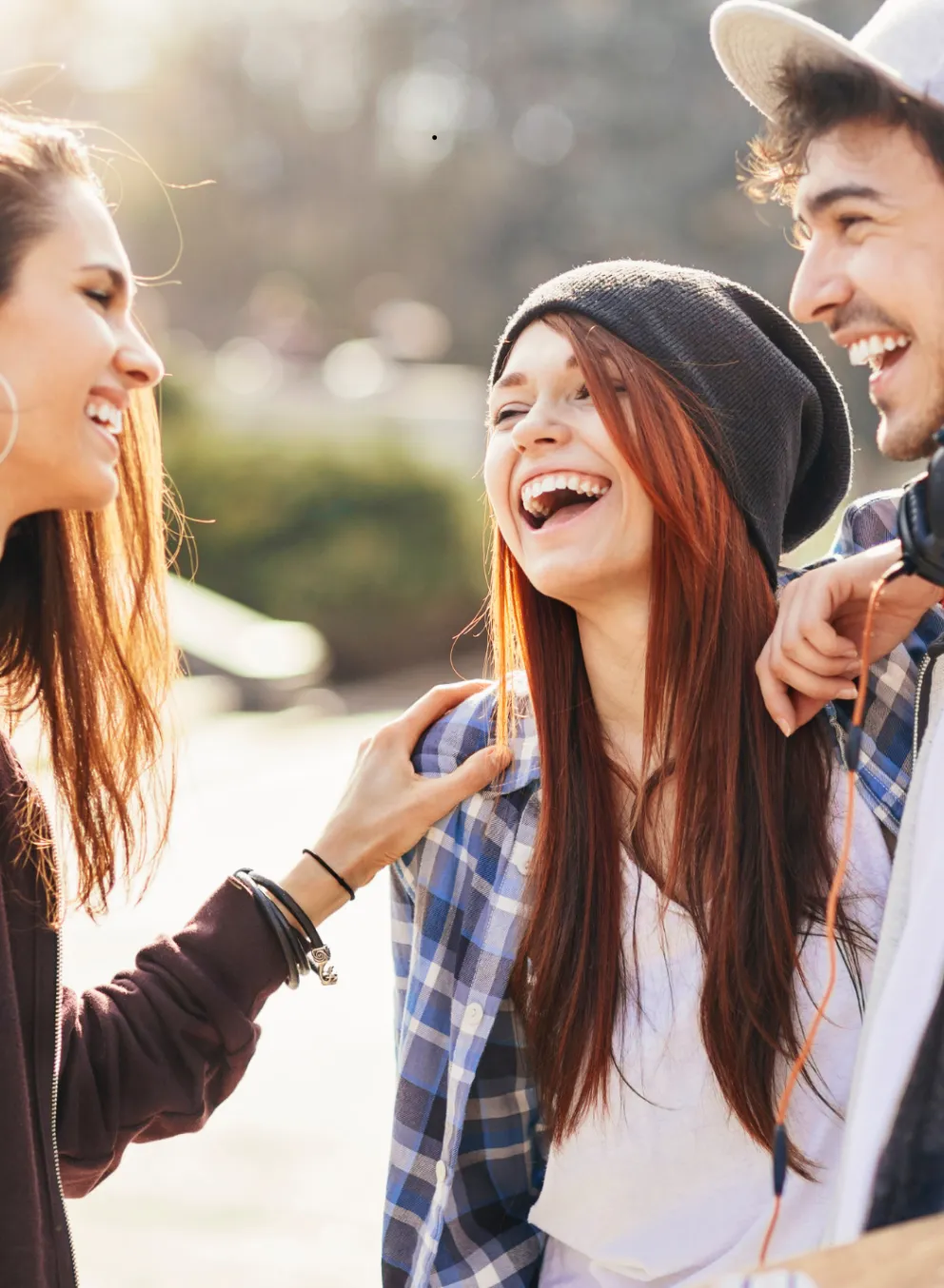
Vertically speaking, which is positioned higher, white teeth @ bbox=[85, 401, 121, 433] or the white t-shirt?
white teeth @ bbox=[85, 401, 121, 433]

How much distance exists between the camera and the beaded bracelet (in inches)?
108

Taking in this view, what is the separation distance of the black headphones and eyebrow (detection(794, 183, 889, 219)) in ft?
2.14

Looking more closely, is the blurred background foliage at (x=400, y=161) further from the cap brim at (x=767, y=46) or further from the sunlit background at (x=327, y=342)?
the cap brim at (x=767, y=46)

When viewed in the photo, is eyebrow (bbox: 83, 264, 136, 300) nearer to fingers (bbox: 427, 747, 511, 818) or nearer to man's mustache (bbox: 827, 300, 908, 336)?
fingers (bbox: 427, 747, 511, 818)

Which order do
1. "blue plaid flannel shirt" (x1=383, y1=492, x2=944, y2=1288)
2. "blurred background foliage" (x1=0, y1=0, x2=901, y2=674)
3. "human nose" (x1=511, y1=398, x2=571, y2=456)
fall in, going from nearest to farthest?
"blue plaid flannel shirt" (x1=383, y1=492, x2=944, y2=1288) → "human nose" (x1=511, y1=398, x2=571, y2=456) → "blurred background foliage" (x1=0, y1=0, x2=901, y2=674)

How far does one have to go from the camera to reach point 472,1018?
264 cm

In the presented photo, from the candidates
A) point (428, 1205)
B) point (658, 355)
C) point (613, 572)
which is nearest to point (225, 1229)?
point (428, 1205)

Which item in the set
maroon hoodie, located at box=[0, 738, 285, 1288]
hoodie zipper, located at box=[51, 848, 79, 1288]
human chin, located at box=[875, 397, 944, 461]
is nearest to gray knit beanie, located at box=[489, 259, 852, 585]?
human chin, located at box=[875, 397, 944, 461]

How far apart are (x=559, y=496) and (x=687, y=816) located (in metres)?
0.69

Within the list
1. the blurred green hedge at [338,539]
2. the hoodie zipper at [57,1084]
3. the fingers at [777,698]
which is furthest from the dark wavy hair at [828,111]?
the blurred green hedge at [338,539]

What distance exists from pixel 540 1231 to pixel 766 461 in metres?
1.51

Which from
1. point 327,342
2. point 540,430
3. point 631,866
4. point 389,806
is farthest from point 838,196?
point 327,342

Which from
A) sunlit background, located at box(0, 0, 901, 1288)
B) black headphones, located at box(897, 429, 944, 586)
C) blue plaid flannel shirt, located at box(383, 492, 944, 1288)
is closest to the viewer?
black headphones, located at box(897, 429, 944, 586)

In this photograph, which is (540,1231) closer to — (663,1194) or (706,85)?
(663,1194)
